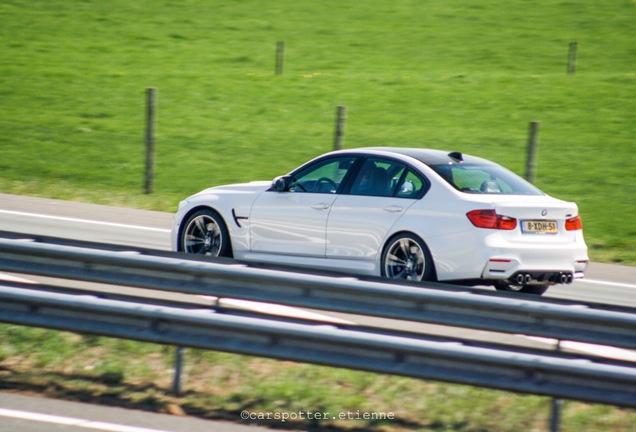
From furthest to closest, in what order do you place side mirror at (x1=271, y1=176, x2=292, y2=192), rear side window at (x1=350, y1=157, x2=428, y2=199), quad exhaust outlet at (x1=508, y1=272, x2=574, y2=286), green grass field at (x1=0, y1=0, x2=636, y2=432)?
side mirror at (x1=271, y1=176, x2=292, y2=192) → rear side window at (x1=350, y1=157, x2=428, y2=199) → quad exhaust outlet at (x1=508, y1=272, x2=574, y2=286) → green grass field at (x1=0, y1=0, x2=636, y2=432)

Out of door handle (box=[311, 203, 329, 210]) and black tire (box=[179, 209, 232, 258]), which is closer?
door handle (box=[311, 203, 329, 210])

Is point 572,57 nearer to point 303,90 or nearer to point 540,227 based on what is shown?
point 303,90

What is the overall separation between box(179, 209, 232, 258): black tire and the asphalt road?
4.71ft

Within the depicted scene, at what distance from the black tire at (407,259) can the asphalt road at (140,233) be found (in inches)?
23.6

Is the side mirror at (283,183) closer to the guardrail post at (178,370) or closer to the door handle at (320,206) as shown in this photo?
the door handle at (320,206)

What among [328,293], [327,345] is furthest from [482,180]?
[327,345]

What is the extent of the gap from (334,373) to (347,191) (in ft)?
10.6

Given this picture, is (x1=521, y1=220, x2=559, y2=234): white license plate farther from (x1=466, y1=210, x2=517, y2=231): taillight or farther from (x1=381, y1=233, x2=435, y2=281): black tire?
(x1=381, y1=233, x2=435, y2=281): black tire

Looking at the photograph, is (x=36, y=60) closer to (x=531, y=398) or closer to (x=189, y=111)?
(x=189, y=111)

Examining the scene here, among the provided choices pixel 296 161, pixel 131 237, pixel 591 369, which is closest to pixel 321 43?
pixel 296 161

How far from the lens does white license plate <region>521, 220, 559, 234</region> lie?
9.52 metres

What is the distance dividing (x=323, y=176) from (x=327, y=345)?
4438 mm

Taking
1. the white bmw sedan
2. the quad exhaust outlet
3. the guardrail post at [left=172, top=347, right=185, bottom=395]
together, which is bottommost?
the guardrail post at [left=172, top=347, right=185, bottom=395]

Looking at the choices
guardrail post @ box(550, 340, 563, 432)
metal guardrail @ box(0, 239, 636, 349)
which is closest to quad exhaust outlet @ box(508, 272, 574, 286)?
metal guardrail @ box(0, 239, 636, 349)
